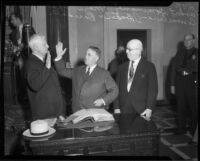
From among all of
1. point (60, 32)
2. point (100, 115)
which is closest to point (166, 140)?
point (100, 115)

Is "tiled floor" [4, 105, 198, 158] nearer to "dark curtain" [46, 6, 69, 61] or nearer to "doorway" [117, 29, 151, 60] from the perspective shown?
"doorway" [117, 29, 151, 60]

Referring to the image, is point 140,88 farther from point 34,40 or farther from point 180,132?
point 34,40

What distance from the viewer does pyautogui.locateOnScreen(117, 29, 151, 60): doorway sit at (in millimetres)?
1630

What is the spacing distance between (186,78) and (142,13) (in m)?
0.50

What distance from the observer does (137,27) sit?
165cm

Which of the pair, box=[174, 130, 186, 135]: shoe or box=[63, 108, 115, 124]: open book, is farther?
box=[174, 130, 186, 135]: shoe

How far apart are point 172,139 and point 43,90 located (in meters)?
0.86

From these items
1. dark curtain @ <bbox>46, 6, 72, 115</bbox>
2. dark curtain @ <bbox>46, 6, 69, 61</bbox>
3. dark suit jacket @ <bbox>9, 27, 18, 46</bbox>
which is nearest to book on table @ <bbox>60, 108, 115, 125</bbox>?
dark curtain @ <bbox>46, 6, 72, 115</bbox>

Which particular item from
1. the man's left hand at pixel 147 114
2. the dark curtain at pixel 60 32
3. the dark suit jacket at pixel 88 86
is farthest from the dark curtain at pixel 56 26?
the man's left hand at pixel 147 114

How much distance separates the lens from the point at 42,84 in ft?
5.29

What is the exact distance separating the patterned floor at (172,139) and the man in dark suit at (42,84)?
0.62 metres

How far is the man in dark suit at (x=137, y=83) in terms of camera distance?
165 centimetres

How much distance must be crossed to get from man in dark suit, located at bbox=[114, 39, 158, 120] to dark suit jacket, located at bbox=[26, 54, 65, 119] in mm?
Answer: 381

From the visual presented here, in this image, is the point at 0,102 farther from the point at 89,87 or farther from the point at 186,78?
the point at 186,78
